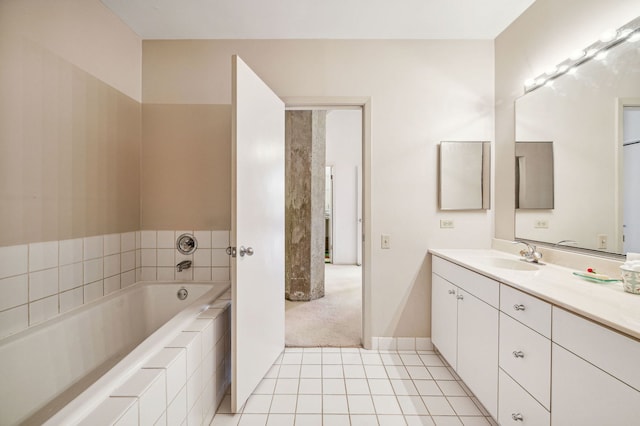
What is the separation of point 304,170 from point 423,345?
222 centimetres

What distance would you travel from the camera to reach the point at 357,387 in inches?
68.1

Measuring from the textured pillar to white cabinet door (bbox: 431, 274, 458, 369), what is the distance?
1.61m

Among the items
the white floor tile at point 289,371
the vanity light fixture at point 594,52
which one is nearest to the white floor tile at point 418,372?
the white floor tile at point 289,371

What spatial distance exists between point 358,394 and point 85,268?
6.15 ft

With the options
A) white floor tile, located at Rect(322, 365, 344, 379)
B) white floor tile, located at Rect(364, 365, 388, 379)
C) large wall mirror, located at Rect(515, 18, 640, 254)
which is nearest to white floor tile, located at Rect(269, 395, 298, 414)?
white floor tile, located at Rect(322, 365, 344, 379)

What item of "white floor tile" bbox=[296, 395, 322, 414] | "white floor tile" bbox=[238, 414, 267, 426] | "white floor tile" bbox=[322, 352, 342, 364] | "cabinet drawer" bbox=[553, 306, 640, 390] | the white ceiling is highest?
the white ceiling

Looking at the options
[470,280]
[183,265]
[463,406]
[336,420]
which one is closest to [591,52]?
[470,280]

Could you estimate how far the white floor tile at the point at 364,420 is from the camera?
1.44 meters

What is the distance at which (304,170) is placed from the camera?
3.33 m

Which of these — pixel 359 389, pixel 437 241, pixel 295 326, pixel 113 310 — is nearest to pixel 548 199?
pixel 437 241

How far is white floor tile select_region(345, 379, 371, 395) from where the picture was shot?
5.52 feet

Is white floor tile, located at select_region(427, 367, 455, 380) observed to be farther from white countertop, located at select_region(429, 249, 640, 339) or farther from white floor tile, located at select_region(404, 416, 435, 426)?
white countertop, located at select_region(429, 249, 640, 339)

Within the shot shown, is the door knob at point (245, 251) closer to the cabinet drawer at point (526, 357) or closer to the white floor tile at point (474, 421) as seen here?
the cabinet drawer at point (526, 357)

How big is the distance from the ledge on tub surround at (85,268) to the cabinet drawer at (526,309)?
186cm
